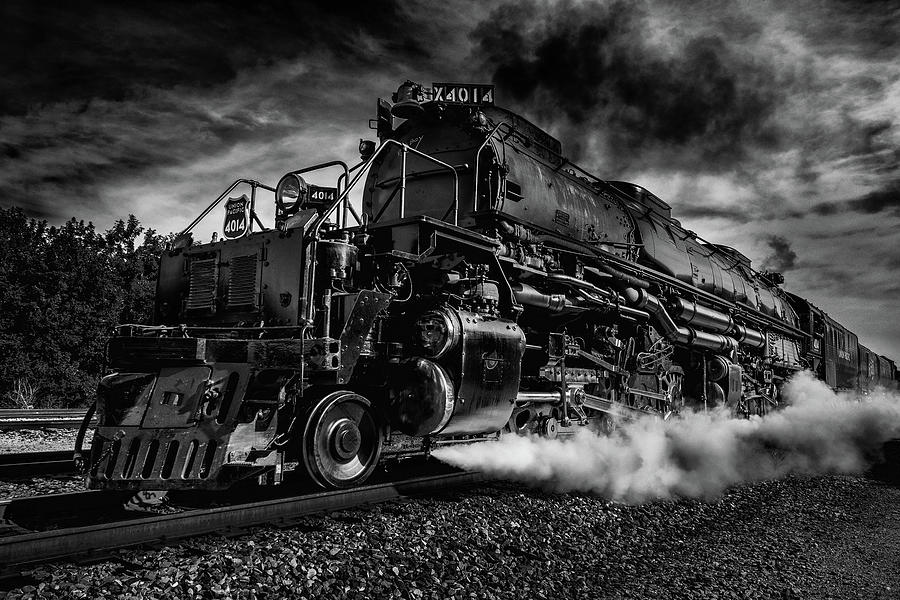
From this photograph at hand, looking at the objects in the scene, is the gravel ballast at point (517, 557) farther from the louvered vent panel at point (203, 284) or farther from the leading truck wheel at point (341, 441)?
the louvered vent panel at point (203, 284)

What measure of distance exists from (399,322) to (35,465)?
442 centimetres

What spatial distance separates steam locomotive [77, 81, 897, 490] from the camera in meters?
4.71

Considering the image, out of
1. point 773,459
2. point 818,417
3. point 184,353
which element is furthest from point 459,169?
point 818,417

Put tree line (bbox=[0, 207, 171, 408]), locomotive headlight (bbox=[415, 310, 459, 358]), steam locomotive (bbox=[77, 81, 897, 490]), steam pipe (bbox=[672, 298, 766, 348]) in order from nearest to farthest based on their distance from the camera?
steam locomotive (bbox=[77, 81, 897, 490]), locomotive headlight (bbox=[415, 310, 459, 358]), steam pipe (bbox=[672, 298, 766, 348]), tree line (bbox=[0, 207, 171, 408])

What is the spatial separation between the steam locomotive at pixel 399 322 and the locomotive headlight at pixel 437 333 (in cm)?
1

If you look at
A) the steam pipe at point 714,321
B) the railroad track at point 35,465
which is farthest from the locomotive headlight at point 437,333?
the steam pipe at point 714,321

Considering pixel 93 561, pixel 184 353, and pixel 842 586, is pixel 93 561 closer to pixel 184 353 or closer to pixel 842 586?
pixel 184 353

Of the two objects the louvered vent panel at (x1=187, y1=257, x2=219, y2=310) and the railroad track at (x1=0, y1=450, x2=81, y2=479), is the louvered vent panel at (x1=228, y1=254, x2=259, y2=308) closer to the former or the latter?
the louvered vent panel at (x1=187, y1=257, x2=219, y2=310)

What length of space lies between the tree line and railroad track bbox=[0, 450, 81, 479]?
509 inches

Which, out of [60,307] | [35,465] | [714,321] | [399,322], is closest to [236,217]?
[399,322]

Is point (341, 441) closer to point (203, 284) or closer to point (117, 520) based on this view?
point (117, 520)

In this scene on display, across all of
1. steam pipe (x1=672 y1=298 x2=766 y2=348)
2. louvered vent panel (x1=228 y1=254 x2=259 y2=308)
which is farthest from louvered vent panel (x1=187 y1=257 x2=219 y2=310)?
steam pipe (x1=672 y1=298 x2=766 y2=348)

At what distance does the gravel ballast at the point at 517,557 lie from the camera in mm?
3213

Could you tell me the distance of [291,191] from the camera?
607cm
